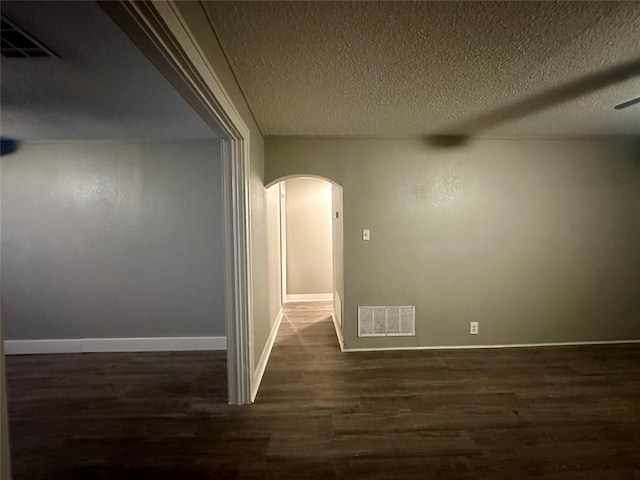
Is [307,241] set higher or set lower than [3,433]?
higher

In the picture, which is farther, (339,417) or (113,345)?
(113,345)

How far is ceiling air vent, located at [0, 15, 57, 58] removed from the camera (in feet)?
3.99

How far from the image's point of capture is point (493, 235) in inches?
115

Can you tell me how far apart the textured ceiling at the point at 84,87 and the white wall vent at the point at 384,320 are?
96.5 inches

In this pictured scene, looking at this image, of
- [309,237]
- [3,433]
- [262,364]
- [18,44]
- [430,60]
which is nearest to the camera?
[3,433]

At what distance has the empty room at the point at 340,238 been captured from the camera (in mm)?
1411

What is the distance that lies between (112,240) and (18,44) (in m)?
2.01

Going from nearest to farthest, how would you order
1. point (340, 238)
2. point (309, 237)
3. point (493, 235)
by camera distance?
point (493, 235), point (340, 238), point (309, 237)

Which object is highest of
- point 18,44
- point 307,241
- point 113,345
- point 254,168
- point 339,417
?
point 18,44

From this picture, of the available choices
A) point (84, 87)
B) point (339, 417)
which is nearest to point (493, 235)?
point (339, 417)

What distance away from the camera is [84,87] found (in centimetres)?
175

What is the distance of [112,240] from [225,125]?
2159 mm

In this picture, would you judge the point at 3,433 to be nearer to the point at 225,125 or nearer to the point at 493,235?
the point at 225,125

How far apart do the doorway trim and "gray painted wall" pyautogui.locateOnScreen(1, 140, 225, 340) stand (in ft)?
3.57
